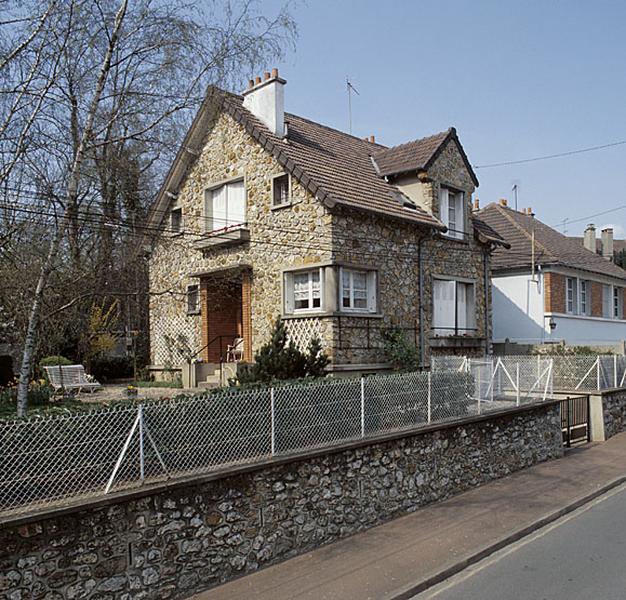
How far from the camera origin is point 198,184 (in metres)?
19.5

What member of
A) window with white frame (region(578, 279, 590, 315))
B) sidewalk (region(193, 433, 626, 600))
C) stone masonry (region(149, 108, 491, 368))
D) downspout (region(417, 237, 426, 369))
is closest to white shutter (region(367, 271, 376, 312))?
stone masonry (region(149, 108, 491, 368))

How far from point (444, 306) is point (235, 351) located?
6.30 meters

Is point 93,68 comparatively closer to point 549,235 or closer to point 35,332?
point 35,332

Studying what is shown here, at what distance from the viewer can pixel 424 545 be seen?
7.82 m

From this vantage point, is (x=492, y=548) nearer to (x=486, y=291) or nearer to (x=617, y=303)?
(x=486, y=291)

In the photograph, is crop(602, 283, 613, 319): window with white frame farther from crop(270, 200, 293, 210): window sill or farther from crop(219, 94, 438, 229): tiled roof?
crop(270, 200, 293, 210): window sill

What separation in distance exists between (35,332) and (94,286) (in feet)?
12.9

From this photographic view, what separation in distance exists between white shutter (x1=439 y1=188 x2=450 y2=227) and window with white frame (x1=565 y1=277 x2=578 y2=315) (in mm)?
9101

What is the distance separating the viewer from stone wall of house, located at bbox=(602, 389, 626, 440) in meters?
16.6

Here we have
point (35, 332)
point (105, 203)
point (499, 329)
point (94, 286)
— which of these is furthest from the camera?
point (499, 329)

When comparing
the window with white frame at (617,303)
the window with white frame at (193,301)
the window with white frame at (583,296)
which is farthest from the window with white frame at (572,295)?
the window with white frame at (193,301)

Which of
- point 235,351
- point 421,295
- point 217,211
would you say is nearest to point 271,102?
point 217,211

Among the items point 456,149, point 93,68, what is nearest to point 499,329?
point 456,149

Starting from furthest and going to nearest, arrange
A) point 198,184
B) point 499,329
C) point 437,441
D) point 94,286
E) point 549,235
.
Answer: point 549,235
point 499,329
point 198,184
point 94,286
point 437,441
